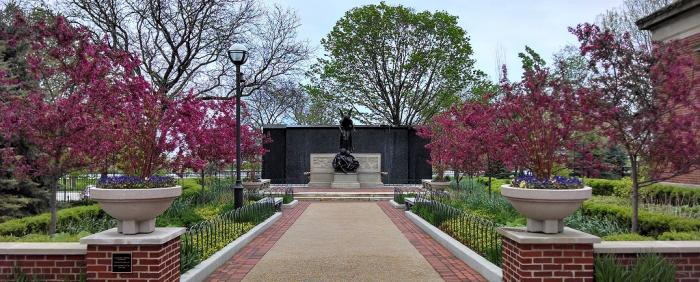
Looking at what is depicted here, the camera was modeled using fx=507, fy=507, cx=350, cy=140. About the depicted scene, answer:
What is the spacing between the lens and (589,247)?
5508 mm

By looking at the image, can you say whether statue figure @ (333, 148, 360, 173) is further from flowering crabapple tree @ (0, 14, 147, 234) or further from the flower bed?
flowering crabapple tree @ (0, 14, 147, 234)

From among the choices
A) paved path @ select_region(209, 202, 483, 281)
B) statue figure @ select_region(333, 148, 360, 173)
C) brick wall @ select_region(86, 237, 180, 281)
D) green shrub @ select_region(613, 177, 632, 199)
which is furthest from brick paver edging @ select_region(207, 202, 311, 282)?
statue figure @ select_region(333, 148, 360, 173)

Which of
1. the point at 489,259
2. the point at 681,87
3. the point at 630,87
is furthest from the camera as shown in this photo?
the point at 630,87

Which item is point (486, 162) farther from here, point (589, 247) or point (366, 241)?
point (589, 247)

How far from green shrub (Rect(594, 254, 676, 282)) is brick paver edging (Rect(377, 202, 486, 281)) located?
5.84 feet

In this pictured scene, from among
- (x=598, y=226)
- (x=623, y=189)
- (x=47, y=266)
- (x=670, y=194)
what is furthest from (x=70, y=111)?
(x=623, y=189)

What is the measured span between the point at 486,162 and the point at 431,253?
9491mm

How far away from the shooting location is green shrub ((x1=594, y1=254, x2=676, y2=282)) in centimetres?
535

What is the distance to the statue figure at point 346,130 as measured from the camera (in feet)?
84.2

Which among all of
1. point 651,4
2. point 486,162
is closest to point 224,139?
point 486,162

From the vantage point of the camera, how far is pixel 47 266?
5.81 meters

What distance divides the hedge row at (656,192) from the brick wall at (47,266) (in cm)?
1292

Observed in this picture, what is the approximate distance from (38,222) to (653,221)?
11.9 metres

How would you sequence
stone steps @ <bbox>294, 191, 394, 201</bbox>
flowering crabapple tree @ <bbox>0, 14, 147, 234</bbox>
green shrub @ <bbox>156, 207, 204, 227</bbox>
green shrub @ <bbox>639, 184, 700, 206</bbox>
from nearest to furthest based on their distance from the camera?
flowering crabapple tree @ <bbox>0, 14, 147, 234</bbox>
green shrub @ <bbox>156, 207, 204, 227</bbox>
green shrub @ <bbox>639, 184, 700, 206</bbox>
stone steps @ <bbox>294, 191, 394, 201</bbox>
